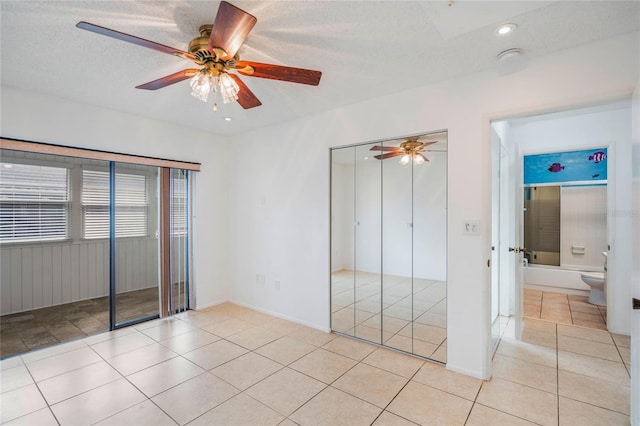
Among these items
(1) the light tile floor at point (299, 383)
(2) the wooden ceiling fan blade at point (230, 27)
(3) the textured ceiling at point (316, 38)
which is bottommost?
(1) the light tile floor at point (299, 383)

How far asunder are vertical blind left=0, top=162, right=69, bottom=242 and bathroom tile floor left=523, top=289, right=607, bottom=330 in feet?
22.5

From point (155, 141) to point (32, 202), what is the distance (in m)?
2.05

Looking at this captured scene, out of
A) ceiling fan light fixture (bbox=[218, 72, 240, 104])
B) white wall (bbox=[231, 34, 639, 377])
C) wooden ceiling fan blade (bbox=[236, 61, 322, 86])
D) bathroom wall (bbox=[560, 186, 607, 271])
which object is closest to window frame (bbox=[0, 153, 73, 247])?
white wall (bbox=[231, 34, 639, 377])

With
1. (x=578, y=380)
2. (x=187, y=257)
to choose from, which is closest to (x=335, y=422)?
(x=578, y=380)

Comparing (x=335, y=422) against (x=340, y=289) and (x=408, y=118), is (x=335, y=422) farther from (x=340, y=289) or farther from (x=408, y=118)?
(x=408, y=118)

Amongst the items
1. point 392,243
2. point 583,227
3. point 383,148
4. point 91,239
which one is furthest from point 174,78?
point 583,227

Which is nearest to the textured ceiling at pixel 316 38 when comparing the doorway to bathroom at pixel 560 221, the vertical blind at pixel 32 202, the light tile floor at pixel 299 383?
the doorway to bathroom at pixel 560 221

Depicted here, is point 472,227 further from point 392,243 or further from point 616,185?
point 616,185

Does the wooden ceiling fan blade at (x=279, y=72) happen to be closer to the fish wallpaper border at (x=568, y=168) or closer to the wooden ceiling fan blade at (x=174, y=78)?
the wooden ceiling fan blade at (x=174, y=78)

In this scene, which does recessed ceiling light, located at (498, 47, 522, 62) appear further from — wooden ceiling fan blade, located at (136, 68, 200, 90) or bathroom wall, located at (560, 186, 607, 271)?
bathroom wall, located at (560, 186, 607, 271)

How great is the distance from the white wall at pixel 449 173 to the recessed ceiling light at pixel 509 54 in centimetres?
18

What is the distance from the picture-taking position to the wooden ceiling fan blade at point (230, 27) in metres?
1.43

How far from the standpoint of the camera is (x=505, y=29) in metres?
1.93

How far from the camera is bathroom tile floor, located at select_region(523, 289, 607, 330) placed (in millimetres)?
3783
